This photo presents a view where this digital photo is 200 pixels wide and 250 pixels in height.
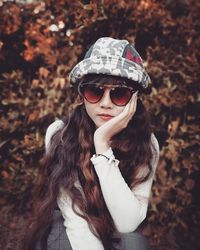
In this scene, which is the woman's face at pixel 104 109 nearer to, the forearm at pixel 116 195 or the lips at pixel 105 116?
the lips at pixel 105 116

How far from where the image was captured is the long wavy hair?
2.01 m

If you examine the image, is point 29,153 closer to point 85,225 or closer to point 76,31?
point 76,31

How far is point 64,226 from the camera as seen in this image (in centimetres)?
204

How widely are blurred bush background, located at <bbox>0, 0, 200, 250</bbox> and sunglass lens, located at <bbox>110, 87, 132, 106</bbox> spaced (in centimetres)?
130

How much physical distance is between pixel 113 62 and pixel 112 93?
6.3 inches

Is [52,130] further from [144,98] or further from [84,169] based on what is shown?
[144,98]

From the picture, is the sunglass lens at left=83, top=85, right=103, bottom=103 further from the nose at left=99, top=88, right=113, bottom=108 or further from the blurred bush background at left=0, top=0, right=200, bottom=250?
the blurred bush background at left=0, top=0, right=200, bottom=250

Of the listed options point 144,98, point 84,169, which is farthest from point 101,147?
point 144,98

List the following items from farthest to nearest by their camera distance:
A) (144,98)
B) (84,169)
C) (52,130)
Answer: (144,98) < (52,130) < (84,169)

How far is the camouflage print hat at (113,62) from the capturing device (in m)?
1.91

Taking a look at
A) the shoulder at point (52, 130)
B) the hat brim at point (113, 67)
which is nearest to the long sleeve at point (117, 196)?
the hat brim at point (113, 67)

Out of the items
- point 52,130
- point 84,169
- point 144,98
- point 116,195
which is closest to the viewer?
point 116,195

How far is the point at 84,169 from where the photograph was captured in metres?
2.14

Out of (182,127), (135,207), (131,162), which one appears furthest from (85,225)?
(182,127)
